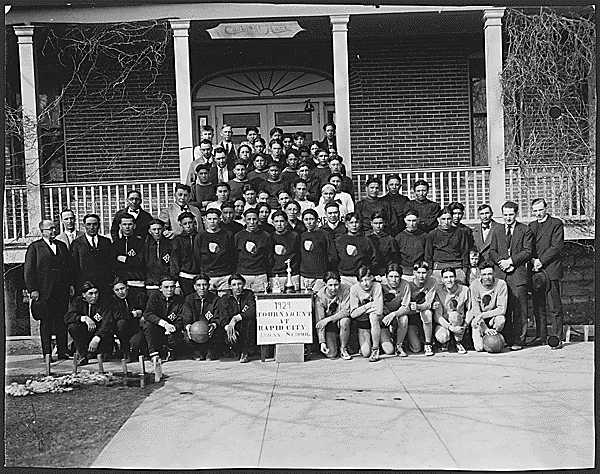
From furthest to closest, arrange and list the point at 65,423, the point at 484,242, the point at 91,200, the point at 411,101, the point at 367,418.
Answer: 1. the point at 411,101
2. the point at 91,200
3. the point at 484,242
4. the point at 65,423
5. the point at 367,418

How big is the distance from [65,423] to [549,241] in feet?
17.6

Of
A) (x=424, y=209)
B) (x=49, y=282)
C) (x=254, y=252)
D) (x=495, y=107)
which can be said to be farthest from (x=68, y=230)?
(x=495, y=107)

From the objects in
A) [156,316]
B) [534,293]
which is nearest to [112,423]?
[156,316]

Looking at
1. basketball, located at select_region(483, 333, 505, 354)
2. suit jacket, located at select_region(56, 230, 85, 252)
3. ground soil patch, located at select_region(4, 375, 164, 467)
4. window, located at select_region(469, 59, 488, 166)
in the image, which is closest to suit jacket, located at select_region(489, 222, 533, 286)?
basketball, located at select_region(483, 333, 505, 354)

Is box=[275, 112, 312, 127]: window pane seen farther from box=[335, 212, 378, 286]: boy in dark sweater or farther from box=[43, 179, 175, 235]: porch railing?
box=[335, 212, 378, 286]: boy in dark sweater

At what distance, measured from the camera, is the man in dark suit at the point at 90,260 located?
8625 millimetres

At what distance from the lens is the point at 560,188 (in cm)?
956

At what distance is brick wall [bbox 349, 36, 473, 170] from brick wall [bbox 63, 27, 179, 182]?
9.26 feet

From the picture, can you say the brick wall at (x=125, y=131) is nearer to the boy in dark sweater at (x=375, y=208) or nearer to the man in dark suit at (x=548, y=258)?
the boy in dark sweater at (x=375, y=208)

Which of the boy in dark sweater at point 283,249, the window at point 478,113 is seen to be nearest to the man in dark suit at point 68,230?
the boy in dark sweater at point 283,249

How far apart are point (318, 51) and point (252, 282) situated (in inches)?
199

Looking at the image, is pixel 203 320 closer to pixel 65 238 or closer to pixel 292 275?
pixel 292 275

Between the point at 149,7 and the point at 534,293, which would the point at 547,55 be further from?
Result: the point at 149,7

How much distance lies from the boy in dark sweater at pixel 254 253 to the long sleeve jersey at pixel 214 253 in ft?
0.35
